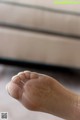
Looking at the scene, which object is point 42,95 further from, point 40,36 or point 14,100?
point 40,36

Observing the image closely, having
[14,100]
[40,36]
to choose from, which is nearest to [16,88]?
[14,100]

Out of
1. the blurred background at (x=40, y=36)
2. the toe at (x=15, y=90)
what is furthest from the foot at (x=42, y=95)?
the blurred background at (x=40, y=36)

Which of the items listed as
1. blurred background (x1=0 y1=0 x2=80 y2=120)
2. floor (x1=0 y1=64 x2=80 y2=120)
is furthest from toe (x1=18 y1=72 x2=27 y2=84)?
blurred background (x1=0 y1=0 x2=80 y2=120)

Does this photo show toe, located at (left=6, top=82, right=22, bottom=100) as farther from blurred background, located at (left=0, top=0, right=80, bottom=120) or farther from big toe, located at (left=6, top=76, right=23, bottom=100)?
blurred background, located at (left=0, top=0, right=80, bottom=120)

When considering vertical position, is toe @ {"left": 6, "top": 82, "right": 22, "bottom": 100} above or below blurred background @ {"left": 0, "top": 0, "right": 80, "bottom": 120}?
below

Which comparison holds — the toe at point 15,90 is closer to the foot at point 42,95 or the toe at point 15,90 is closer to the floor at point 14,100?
the foot at point 42,95

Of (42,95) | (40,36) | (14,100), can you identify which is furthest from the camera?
(40,36)
